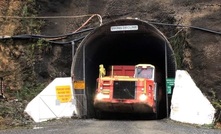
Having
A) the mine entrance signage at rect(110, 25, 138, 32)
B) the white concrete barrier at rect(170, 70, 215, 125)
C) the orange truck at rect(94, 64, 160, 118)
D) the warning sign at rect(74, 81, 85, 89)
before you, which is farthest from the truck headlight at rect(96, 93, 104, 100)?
the mine entrance signage at rect(110, 25, 138, 32)

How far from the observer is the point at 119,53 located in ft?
74.9

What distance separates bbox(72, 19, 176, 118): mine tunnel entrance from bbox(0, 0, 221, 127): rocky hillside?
71 centimetres

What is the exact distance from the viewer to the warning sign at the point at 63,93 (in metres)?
17.2

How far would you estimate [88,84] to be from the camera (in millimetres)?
19453

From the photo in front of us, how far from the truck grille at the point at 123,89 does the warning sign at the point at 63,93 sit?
1.97 m

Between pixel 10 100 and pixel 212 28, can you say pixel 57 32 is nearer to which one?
pixel 10 100

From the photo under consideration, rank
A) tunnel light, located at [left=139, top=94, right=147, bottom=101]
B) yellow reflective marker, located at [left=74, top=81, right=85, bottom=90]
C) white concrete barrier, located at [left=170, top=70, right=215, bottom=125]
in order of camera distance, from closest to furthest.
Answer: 1. white concrete barrier, located at [left=170, top=70, right=215, bottom=125]
2. tunnel light, located at [left=139, top=94, right=147, bottom=101]
3. yellow reflective marker, located at [left=74, top=81, right=85, bottom=90]

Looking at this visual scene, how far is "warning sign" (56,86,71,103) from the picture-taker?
56.3 ft

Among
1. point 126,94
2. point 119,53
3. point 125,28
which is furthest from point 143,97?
point 119,53

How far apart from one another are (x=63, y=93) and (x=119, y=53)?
20.9 feet

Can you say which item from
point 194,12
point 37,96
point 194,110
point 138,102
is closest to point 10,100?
point 37,96

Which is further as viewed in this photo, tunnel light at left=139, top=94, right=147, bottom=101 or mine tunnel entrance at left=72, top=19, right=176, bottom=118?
mine tunnel entrance at left=72, top=19, right=176, bottom=118

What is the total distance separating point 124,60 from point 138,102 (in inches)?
272

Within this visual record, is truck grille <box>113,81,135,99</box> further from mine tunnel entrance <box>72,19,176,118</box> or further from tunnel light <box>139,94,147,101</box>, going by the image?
mine tunnel entrance <box>72,19,176,118</box>
